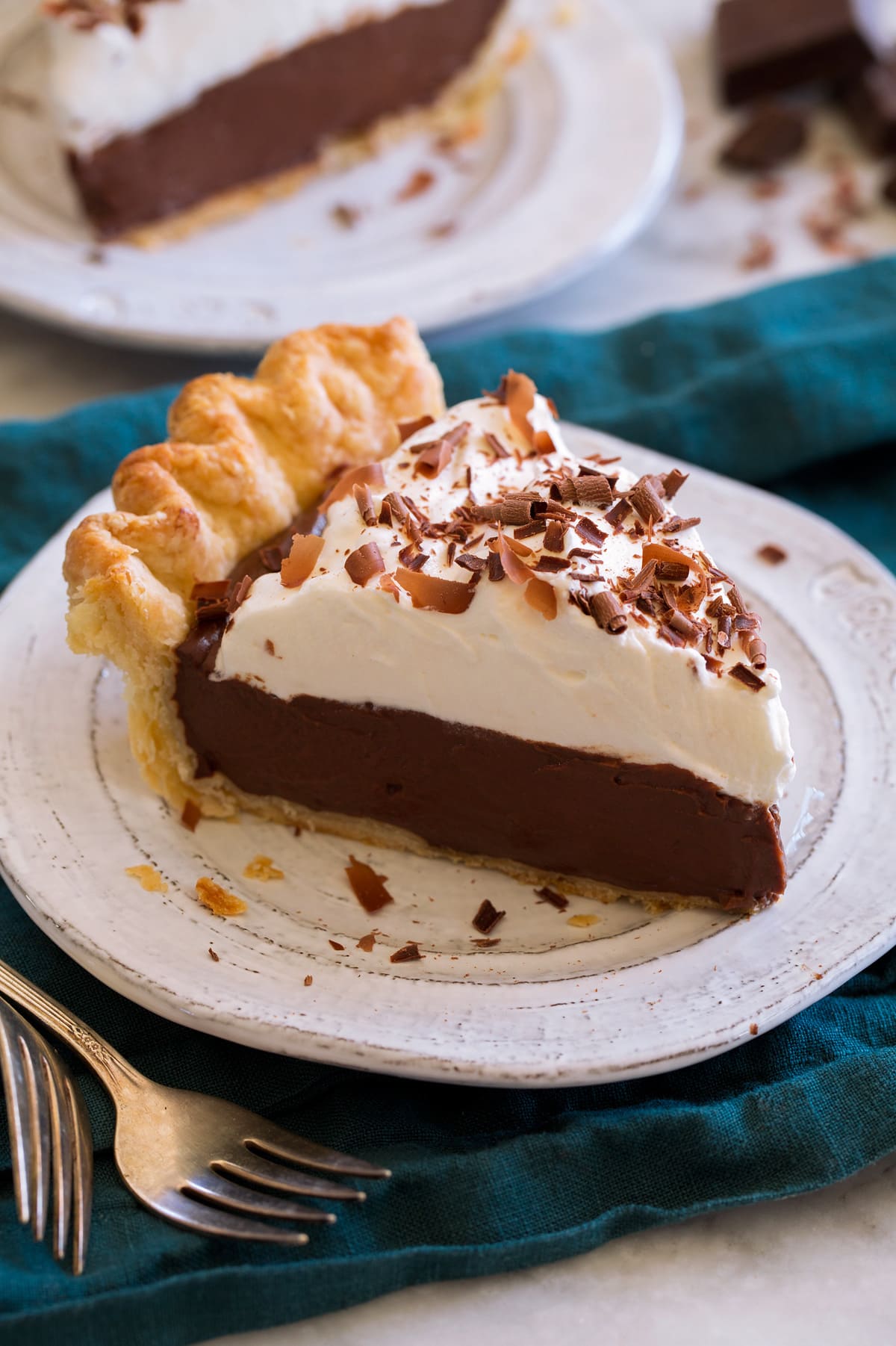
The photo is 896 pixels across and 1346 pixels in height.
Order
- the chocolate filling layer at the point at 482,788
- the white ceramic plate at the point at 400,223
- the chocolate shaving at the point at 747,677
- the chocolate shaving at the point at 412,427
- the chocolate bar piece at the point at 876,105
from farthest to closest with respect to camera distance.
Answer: the chocolate bar piece at the point at 876,105, the white ceramic plate at the point at 400,223, the chocolate shaving at the point at 412,427, the chocolate filling layer at the point at 482,788, the chocolate shaving at the point at 747,677

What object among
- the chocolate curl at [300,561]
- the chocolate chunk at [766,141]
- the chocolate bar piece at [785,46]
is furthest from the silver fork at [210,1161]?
the chocolate bar piece at [785,46]

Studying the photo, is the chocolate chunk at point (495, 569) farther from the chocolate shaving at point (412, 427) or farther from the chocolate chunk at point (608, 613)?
the chocolate shaving at point (412, 427)

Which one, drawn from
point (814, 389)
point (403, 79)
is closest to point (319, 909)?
point (814, 389)

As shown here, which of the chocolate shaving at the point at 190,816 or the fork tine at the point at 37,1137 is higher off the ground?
the fork tine at the point at 37,1137

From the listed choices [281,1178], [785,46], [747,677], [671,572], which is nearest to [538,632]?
[671,572]

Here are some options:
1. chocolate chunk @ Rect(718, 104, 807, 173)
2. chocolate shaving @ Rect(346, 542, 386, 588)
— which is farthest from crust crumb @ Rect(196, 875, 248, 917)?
chocolate chunk @ Rect(718, 104, 807, 173)

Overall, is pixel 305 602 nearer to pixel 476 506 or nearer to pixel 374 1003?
pixel 476 506

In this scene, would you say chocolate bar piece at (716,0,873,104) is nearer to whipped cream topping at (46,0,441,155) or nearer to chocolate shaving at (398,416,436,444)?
whipped cream topping at (46,0,441,155)
